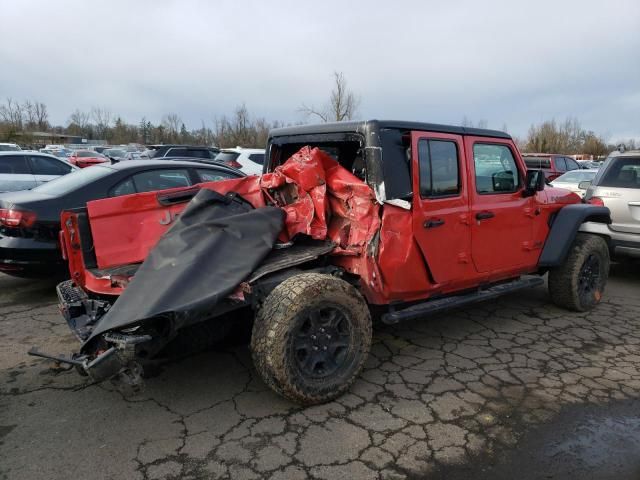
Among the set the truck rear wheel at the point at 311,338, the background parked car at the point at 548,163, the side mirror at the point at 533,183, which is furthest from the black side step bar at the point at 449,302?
the background parked car at the point at 548,163

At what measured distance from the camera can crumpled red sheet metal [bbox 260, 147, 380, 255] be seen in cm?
366

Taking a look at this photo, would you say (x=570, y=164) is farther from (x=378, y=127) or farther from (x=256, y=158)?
(x=378, y=127)

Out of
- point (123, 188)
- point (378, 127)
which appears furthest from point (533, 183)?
point (123, 188)

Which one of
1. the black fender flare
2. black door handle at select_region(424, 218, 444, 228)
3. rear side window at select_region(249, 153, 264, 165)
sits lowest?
the black fender flare

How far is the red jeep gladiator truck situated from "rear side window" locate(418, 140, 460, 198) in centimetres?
1

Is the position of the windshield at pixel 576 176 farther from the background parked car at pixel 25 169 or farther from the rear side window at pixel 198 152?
the background parked car at pixel 25 169

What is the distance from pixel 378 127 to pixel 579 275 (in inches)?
127

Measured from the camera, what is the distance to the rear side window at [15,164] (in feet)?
34.9

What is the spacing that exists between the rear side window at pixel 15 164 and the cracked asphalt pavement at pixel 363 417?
7.47 m

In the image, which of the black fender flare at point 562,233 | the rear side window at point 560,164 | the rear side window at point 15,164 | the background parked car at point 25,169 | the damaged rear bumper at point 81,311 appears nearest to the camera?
the damaged rear bumper at point 81,311

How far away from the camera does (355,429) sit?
3.11 metres

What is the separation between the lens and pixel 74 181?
5.61 meters

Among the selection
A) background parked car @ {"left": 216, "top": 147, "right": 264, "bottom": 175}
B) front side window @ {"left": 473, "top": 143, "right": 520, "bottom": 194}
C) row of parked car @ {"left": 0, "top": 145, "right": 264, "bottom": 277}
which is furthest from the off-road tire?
background parked car @ {"left": 216, "top": 147, "right": 264, "bottom": 175}

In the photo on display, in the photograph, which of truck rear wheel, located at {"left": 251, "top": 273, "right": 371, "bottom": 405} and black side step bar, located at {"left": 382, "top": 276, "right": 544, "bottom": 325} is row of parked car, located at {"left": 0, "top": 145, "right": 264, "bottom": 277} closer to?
truck rear wheel, located at {"left": 251, "top": 273, "right": 371, "bottom": 405}
